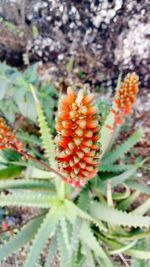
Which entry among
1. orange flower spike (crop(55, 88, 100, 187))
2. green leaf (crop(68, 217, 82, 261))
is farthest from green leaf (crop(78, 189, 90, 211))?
orange flower spike (crop(55, 88, 100, 187))

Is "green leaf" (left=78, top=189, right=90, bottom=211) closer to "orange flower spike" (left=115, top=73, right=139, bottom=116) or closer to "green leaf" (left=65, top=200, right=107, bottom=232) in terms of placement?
"green leaf" (left=65, top=200, right=107, bottom=232)

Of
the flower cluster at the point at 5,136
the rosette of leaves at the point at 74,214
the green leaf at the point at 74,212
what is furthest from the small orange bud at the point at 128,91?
the green leaf at the point at 74,212

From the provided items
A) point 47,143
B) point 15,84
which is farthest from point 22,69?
point 47,143

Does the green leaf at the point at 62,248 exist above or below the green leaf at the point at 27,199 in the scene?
below

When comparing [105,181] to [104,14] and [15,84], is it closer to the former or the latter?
[15,84]

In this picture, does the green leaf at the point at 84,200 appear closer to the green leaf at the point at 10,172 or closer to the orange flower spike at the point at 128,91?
the green leaf at the point at 10,172
